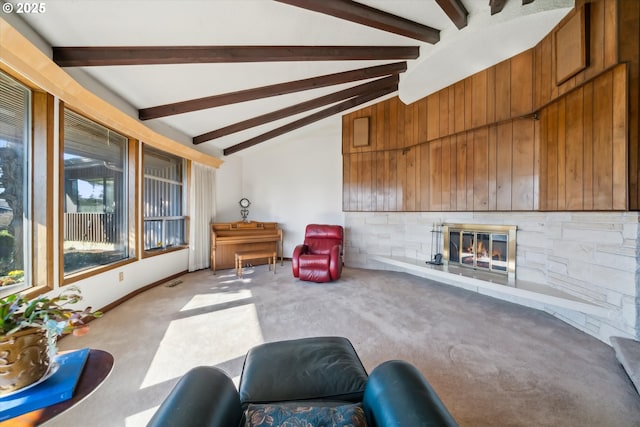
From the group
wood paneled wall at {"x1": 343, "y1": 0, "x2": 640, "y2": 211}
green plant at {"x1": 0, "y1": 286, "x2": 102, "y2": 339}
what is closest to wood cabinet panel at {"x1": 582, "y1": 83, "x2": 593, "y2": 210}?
wood paneled wall at {"x1": 343, "y1": 0, "x2": 640, "y2": 211}

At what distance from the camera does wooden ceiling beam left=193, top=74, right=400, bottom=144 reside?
3596mm

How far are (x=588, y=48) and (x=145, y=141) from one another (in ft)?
15.6

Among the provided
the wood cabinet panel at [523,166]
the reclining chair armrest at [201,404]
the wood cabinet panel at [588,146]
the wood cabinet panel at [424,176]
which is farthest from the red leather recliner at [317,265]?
the reclining chair armrest at [201,404]

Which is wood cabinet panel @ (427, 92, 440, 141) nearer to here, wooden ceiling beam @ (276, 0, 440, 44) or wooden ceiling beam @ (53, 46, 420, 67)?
wooden ceiling beam @ (276, 0, 440, 44)

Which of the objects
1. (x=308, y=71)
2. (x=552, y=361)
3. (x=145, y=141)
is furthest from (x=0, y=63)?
(x=552, y=361)

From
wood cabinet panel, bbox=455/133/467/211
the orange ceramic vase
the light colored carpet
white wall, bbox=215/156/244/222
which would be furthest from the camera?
white wall, bbox=215/156/244/222

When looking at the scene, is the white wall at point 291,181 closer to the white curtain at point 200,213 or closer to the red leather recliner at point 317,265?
the white curtain at point 200,213

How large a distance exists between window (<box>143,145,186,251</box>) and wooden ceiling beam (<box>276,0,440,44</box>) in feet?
10.2

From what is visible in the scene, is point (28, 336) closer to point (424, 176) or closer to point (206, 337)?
point (206, 337)

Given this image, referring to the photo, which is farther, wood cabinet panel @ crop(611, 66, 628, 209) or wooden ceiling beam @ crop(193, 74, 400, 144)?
wooden ceiling beam @ crop(193, 74, 400, 144)

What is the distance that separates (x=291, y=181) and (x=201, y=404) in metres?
5.08

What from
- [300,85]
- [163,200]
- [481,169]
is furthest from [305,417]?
[163,200]

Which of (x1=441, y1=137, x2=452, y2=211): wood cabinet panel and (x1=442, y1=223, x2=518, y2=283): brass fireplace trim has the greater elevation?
(x1=441, y1=137, x2=452, y2=211): wood cabinet panel

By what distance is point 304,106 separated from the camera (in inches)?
153
